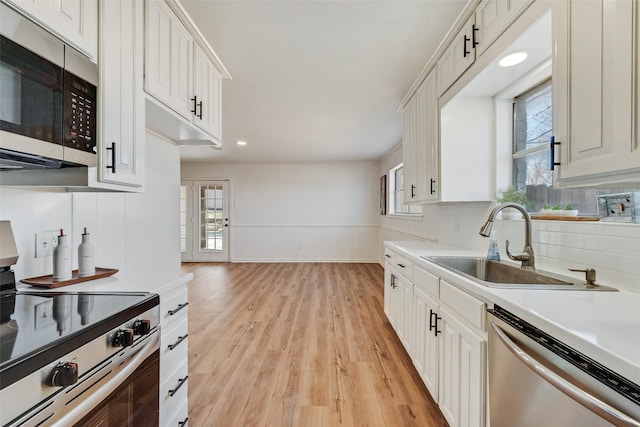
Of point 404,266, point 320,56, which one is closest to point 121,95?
point 320,56

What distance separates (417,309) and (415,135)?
1653mm

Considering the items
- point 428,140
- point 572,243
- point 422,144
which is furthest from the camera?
point 422,144

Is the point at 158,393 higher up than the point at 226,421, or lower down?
higher up

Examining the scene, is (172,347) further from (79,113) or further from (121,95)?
(121,95)

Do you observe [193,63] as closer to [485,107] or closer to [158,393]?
[158,393]

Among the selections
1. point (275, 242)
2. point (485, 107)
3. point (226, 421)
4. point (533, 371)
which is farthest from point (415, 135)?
point (275, 242)

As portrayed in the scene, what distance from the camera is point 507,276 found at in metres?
1.74

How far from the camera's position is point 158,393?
1.19m

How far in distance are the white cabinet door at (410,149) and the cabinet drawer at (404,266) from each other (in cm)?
67

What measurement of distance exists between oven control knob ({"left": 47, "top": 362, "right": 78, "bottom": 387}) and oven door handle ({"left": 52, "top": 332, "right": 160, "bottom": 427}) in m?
0.09

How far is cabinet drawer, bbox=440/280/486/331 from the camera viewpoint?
1242mm

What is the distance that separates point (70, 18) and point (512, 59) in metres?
2.03

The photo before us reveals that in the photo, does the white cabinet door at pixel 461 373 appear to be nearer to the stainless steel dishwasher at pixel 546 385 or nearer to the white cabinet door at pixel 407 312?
the stainless steel dishwasher at pixel 546 385

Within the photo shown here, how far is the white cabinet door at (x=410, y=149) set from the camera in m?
2.84
